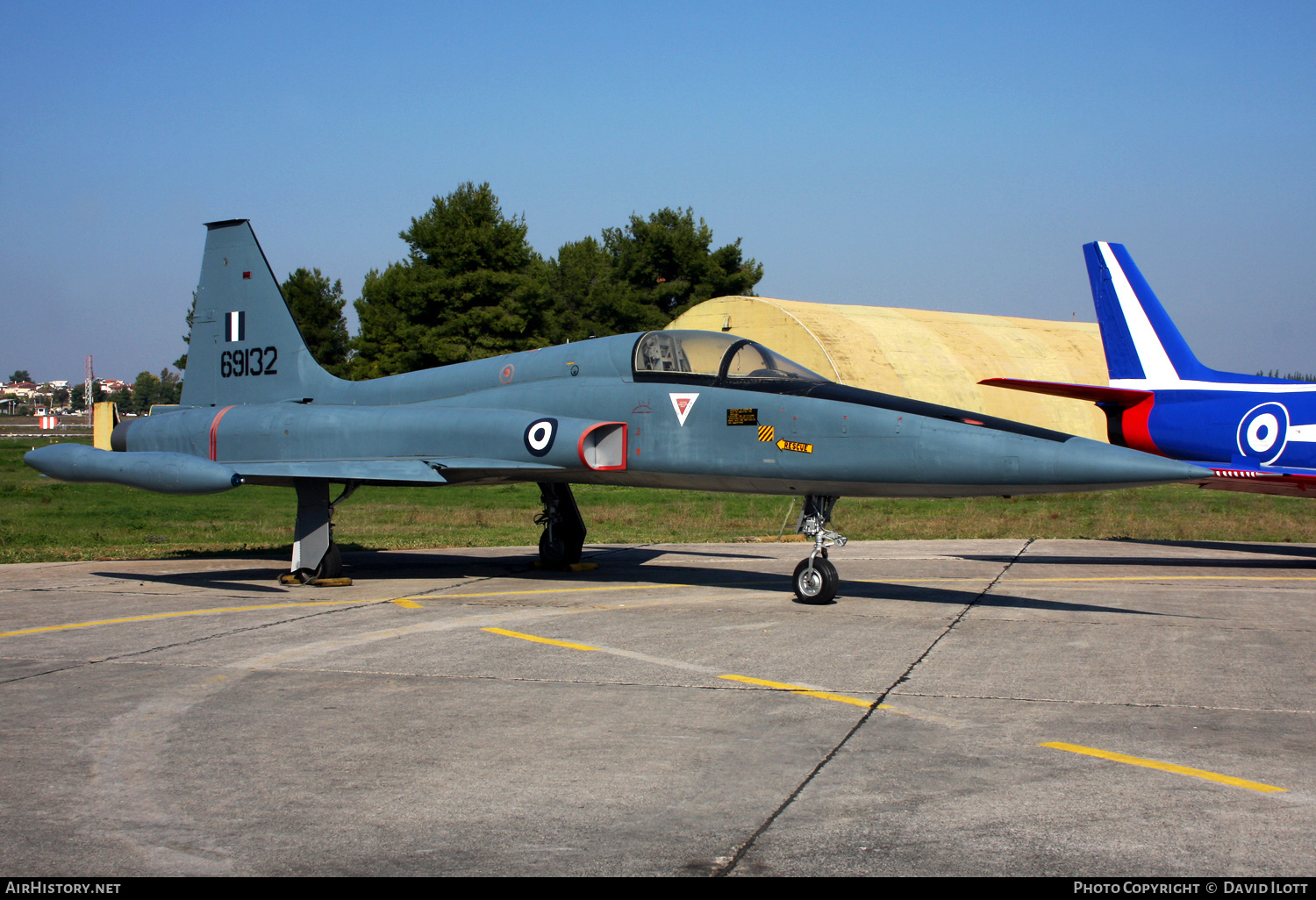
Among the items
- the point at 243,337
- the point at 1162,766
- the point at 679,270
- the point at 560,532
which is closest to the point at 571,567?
the point at 560,532

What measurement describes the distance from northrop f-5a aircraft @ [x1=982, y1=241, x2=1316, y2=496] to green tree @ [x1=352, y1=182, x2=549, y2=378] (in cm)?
3636

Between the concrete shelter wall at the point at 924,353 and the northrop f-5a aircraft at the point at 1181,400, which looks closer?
the northrop f-5a aircraft at the point at 1181,400

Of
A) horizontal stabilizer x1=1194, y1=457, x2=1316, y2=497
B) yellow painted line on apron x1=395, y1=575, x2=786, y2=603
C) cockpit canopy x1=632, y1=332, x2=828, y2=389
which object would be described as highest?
cockpit canopy x1=632, y1=332, x2=828, y2=389

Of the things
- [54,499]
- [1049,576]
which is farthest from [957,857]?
[54,499]

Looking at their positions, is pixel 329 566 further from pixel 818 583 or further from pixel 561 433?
pixel 818 583

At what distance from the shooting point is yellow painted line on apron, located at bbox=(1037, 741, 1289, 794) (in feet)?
16.1

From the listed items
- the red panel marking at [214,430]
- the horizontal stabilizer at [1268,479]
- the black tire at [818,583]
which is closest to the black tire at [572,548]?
the black tire at [818,583]

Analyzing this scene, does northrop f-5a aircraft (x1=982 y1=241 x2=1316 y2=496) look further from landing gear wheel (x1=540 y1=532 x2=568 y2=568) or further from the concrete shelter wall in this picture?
the concrete shelter wall

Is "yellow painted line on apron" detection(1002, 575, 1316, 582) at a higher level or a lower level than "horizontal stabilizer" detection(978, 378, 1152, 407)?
lower

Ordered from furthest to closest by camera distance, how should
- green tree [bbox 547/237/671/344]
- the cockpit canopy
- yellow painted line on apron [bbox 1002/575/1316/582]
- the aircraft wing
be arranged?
green tree [bbox 547/237/671/344]
yellow painted line on apron [bbox 1002/575/1316/582]
the aircraft wing
the cockpit canopy

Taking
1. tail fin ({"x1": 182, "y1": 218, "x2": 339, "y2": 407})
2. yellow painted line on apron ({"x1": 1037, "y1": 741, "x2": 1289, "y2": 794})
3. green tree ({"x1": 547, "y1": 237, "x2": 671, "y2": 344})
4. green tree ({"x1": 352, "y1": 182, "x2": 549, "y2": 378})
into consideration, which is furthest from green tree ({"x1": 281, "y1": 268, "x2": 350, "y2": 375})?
yellow painted line on apron ({"x1": 1037, "y1": 741, "x2": 1289, "y2": 794})

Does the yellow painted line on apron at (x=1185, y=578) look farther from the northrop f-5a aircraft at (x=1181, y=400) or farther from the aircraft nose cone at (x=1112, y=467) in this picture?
the aircraft nose cone at (x=1112, y=467)

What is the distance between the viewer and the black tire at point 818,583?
1044cm

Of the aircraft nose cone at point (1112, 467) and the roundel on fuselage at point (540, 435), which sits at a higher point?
the roundel on fuselage at point (540, 435)
